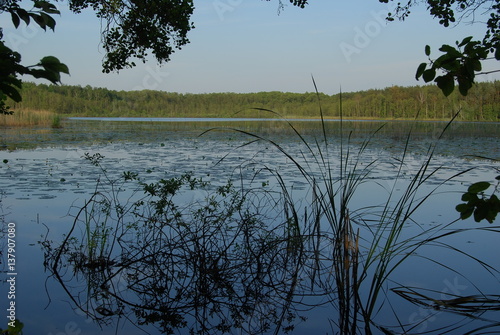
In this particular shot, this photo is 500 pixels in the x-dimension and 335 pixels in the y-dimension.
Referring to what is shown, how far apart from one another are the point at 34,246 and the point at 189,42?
2774mm

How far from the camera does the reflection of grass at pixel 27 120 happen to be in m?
22.3

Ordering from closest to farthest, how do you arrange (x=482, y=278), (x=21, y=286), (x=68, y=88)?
(x=21, y=286), (x=482, y=278), (x=68, y=88)

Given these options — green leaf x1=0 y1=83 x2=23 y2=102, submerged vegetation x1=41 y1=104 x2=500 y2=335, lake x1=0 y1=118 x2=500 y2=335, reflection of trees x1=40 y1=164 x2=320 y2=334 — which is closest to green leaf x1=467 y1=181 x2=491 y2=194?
lake x1=0 y1=118 x2=500 y2=335

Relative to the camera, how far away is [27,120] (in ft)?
77.1

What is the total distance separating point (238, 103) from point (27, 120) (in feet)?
187

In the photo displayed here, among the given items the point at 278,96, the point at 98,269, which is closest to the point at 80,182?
the point at 98,269

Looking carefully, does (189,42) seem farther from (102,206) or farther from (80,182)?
(80,182)

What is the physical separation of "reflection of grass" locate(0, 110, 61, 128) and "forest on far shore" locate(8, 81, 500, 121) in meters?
34.0

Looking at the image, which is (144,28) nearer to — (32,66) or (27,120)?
(32,66)

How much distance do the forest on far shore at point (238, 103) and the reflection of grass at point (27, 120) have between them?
3399cm

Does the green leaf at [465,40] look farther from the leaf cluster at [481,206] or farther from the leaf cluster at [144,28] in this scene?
the leaf cluster at [144,28]

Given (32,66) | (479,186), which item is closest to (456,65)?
(479,186)

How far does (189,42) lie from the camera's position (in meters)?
5.57

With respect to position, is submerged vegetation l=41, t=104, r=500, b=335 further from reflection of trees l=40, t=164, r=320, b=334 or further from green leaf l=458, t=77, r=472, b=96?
green leaf l=458, t=77, r=472, b=96
